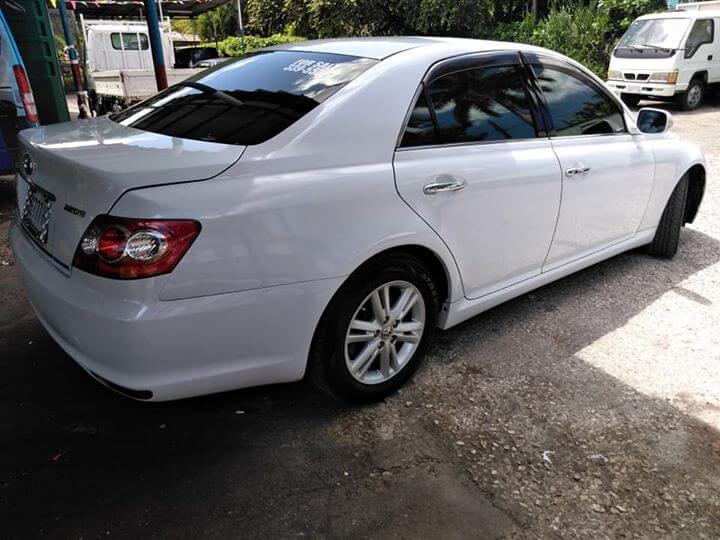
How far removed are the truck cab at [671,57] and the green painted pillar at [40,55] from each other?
11.5m

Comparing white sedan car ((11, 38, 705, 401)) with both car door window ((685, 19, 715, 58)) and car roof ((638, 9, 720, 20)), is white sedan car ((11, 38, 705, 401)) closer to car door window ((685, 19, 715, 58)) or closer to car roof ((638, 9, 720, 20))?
car door window ((685, 19, 715, 58))

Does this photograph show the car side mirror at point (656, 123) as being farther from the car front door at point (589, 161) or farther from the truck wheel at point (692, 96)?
the truck wheel at point (692, 96)

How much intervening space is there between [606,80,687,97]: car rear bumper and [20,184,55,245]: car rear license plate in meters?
12.7

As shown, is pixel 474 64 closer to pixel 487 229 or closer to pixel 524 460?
pixel 487 229

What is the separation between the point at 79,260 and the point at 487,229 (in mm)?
1829

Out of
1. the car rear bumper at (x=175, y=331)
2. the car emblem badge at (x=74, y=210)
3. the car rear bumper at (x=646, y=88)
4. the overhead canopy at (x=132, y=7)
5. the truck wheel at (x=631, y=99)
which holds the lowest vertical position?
the truck wheel at (x=631, y=99)

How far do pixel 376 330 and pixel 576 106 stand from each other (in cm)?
197

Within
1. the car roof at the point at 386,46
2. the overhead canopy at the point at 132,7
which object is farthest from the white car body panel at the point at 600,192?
the overhead canopy at the point at 132,7

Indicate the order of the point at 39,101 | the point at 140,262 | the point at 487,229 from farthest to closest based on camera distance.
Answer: the point at 39,101 → the point at 487,229 → the point at 140,262

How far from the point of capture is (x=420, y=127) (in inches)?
104

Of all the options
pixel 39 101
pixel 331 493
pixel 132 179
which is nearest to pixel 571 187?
pixel 331 493

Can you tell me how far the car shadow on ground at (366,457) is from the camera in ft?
6.88

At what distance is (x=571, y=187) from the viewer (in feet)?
10.8

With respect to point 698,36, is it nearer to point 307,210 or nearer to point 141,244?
point 307,210
